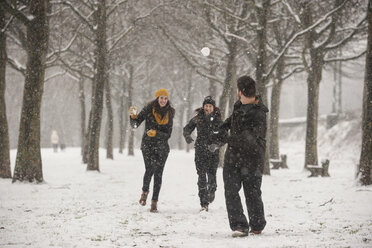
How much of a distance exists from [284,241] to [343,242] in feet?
2.02

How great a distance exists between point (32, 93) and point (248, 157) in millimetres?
6208

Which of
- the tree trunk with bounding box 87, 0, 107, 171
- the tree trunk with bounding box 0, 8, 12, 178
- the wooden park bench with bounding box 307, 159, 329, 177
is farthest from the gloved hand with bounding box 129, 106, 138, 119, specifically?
the wooden park bench with bounding box 307, 159, 329, 177

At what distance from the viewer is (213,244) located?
156 inches

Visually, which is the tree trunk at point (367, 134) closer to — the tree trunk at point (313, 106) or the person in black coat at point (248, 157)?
the person in black coat at point (248, 157)

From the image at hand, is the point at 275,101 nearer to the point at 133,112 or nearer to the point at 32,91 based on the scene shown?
the point at 32,91

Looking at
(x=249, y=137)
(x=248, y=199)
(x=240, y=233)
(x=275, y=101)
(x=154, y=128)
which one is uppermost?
(x=275, y=101)

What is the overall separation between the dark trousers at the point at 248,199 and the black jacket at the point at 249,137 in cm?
11

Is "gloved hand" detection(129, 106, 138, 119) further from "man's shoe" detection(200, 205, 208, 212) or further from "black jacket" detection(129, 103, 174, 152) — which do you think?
"man's shoe" detection(200, 205, 208, 212)

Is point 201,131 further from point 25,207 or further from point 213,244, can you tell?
point 25,207

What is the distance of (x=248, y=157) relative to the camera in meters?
4.36

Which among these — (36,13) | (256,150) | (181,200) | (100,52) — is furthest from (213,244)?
(100,52)

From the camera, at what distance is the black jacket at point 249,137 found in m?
4.34

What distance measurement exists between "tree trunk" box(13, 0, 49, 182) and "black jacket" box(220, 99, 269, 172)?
595 cm

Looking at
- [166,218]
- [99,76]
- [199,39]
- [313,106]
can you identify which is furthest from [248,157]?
[199,39]
